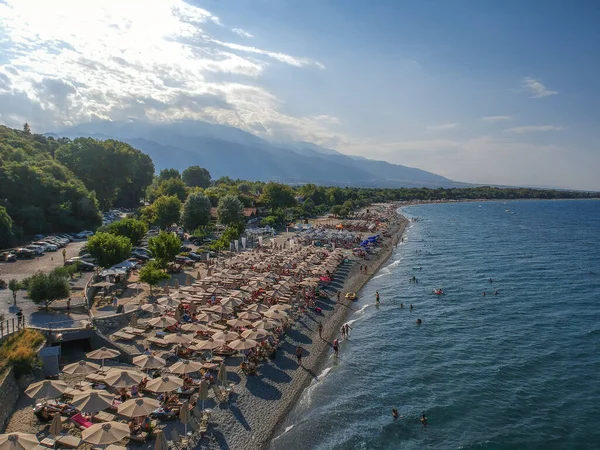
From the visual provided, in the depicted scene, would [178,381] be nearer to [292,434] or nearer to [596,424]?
[292,434]

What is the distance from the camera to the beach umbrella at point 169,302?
26.2 m

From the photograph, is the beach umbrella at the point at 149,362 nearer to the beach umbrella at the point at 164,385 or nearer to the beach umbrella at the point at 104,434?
the beach umbrella at the point at 164,385

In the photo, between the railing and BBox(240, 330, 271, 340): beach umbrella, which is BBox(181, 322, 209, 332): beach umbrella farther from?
the railing

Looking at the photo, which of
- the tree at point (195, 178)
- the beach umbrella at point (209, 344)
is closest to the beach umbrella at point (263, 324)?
the beach umbrella at point (209, 344)

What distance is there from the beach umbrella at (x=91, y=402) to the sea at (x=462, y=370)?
6686 mm

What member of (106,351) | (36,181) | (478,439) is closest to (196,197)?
(36,181)

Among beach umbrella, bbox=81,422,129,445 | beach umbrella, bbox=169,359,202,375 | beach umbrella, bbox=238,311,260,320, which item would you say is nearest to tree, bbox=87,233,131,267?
beach umbrella, bbox=238,311,260,320

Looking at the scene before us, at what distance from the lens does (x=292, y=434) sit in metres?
17.1

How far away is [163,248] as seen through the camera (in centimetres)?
3622

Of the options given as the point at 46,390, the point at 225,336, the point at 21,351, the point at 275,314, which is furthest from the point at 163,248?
the point at 46,390

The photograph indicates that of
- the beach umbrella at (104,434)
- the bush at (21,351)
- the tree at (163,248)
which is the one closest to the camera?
the beach umbrella at (104,434)

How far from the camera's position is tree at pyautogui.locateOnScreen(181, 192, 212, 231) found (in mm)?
57281

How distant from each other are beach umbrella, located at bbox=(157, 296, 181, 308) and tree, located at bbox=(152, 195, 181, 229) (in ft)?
109

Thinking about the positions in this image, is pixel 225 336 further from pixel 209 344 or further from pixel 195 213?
pixel 195 213
